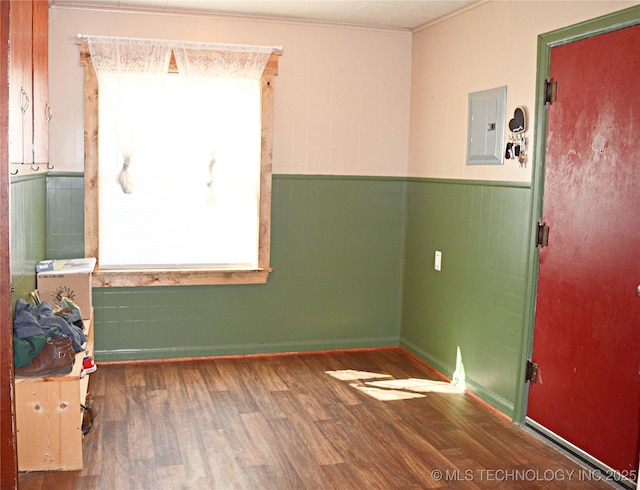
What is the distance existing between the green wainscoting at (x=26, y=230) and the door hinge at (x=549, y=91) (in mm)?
2738

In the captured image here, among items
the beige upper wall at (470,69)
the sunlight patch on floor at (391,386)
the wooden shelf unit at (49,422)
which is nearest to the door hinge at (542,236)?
the beige upper wall at (470,69)

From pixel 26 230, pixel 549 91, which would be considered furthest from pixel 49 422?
pixel 549 91

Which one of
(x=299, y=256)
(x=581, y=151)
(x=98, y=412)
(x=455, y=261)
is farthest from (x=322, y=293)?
(x=581, y=151)

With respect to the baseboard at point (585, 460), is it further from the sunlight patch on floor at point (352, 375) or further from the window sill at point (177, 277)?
the window sill at point (177, 277)

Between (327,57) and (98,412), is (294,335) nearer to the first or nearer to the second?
(98,412)

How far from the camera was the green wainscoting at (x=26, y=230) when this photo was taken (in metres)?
3.27

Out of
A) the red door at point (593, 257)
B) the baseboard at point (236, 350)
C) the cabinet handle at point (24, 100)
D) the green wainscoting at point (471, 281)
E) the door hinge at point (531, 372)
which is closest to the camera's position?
the cabinet handle at point (24, 100)

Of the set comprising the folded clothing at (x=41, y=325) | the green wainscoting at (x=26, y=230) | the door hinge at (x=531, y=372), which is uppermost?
the green wainscoting at (x=26, y=230)

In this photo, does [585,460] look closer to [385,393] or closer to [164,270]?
[385,393]

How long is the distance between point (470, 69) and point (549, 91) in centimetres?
90

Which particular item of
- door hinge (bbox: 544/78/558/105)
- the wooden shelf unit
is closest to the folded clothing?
the wooden shelf unit

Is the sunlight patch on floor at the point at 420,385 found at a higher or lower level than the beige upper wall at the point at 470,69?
lower

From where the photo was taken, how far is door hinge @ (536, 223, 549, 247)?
3672 millimetres

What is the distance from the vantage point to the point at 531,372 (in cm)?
381
